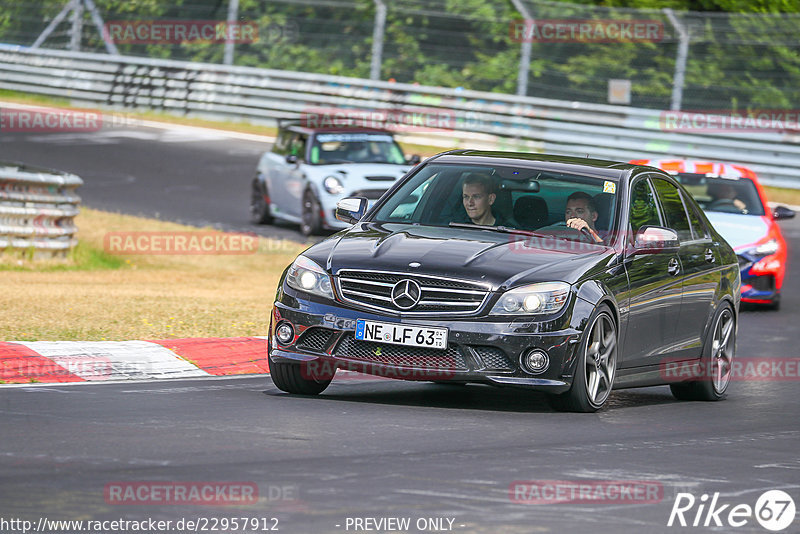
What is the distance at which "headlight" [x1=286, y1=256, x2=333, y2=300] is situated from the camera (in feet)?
29.7

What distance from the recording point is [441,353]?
8773 millimetres

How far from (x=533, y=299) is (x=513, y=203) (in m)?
1.31

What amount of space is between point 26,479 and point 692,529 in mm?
2741

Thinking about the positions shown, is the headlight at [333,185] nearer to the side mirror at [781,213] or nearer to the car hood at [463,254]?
the side mirror at [781,213]

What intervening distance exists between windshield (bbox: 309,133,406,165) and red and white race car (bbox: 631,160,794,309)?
5220 mm

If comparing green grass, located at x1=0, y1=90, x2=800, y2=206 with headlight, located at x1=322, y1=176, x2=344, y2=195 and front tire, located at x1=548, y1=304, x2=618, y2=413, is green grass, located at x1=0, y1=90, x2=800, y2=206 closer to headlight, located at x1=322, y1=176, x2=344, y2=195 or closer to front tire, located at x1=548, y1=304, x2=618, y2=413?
headlight, located at x1=322, y1=176, x2=344, y2=195

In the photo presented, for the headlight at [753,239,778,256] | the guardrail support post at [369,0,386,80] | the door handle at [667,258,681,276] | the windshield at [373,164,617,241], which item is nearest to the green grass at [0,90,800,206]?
the guardrail support post at [369,0,386,80]

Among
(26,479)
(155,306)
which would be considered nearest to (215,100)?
(155,306)

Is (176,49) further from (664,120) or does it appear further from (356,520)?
(356,520)

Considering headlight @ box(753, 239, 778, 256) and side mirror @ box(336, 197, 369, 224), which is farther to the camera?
headlight @ box(753, 239, 778, 256)

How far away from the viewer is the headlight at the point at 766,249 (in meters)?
16.8

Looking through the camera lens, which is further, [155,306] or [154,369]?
[155,306]

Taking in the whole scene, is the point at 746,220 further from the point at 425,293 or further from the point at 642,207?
the point at 425,293

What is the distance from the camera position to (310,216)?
2205 centimetres
